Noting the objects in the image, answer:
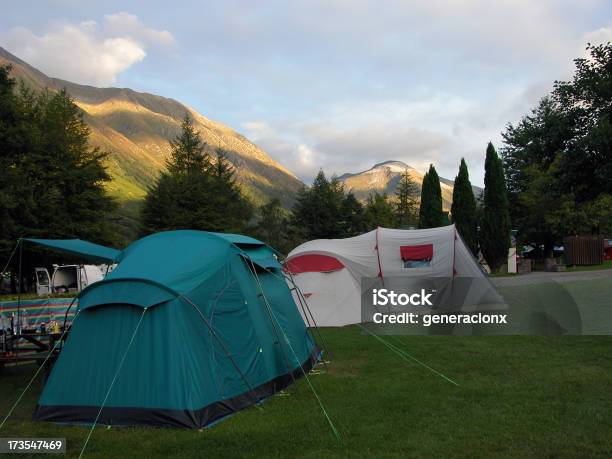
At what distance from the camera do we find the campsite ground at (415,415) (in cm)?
567

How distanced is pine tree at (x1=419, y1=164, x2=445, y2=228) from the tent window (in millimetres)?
23262

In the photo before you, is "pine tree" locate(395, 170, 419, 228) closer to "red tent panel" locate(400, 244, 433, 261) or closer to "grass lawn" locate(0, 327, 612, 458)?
"red tent panel" locate(400, 244, 433, 261)

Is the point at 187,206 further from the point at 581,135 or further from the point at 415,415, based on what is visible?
the point at 415,415

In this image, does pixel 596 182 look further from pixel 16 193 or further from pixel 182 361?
pixel 16 193

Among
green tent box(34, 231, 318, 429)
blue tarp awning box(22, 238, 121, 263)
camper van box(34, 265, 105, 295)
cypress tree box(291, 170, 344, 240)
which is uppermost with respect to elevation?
cypress tree box(291, 170, 344, 240)

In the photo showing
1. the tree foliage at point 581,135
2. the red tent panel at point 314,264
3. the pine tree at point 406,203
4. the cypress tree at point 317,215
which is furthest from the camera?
the pine tree at point 406,203

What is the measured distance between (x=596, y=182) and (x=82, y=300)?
1129 cm

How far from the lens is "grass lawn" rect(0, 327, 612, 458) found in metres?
5.66

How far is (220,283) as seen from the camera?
768cm

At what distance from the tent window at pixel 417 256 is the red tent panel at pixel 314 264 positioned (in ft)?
7.10

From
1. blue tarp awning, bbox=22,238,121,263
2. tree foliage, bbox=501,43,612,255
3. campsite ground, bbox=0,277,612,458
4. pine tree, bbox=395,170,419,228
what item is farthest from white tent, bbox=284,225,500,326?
pine tree, bbox=395,170,419,228

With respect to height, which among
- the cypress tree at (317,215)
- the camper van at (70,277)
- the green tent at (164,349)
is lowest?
the camper van at (70,277)

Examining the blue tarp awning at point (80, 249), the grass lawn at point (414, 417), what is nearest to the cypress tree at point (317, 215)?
the blue tarp awning at point (80, 249)

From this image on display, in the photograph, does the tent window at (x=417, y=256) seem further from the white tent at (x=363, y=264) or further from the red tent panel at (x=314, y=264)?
the red tent panel at (x=314, y=264)
